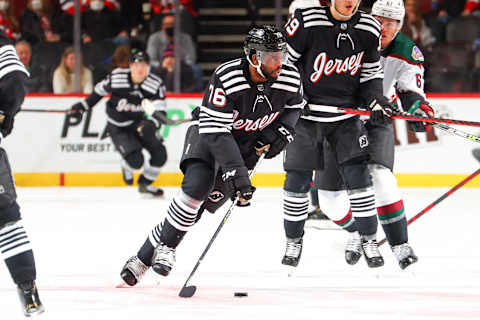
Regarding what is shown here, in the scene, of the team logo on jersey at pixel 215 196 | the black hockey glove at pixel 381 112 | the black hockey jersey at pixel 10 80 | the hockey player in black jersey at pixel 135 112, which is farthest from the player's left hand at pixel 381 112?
the hockey player in black jersey at pixel 135 112

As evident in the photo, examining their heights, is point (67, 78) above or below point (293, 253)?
below

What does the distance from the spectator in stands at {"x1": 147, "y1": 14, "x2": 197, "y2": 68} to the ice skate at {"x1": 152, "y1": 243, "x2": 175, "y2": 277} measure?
555cm

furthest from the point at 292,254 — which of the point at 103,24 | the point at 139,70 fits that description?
the point at 103,24

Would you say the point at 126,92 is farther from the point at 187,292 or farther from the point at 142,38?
the point at 187,292

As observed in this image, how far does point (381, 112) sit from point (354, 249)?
81cm

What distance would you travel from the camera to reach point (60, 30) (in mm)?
9039

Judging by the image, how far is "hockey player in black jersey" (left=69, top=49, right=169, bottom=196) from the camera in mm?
7719

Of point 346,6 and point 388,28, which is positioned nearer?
point 346,6

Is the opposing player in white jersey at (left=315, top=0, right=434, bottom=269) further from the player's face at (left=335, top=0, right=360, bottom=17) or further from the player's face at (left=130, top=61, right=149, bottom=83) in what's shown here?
the player's face at (left=130, top=61, right=149, bottom=83)

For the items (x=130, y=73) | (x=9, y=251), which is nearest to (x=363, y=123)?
(x=9, y=251)

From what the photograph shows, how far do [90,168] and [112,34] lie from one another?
1.49 meters

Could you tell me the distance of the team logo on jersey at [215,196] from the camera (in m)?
3.77

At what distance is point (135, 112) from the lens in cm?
800

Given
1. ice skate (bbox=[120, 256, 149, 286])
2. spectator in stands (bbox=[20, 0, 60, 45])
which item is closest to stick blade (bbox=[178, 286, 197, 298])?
ice skate (bbox=[120, 256, 149, 286])
